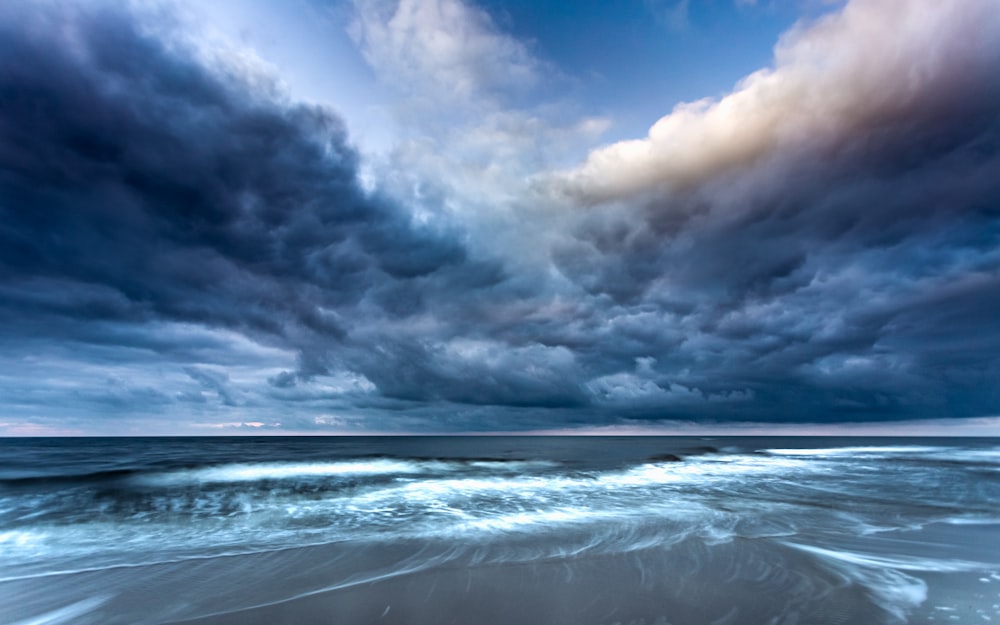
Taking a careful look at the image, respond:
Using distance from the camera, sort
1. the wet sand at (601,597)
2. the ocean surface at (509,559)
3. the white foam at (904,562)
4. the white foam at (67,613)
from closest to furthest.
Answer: the wet sand at (601,597), the ocean surface at (509,559), the white foam at (67,613), the white foam at (904,562)

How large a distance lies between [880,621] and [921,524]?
8545 mm

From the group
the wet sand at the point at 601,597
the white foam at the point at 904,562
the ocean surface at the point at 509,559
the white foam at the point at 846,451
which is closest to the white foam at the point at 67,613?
the ocean surface at the point at 509,559

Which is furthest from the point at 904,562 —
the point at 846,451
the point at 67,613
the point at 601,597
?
the point at 846,451

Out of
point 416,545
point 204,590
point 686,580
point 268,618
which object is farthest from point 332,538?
point 686,580

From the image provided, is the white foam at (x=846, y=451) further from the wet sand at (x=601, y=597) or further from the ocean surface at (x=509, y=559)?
the wet sand at (x=601, y=597)

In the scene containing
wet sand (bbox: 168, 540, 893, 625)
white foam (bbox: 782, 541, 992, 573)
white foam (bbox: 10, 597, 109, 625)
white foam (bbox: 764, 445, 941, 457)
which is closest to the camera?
wet sand (bbox: 168, 540, 893, 625)

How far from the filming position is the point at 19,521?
1331 centimetres

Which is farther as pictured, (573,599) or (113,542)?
(113,542)

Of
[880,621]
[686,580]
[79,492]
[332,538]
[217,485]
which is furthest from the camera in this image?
[217,485]

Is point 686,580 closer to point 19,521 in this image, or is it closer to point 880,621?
point 880,621

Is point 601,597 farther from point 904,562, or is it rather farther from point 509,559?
point 904,562

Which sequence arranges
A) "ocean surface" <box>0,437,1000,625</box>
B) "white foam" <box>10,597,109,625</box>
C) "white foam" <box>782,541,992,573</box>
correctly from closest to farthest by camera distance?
"ocean surface" <box>0,437,1000,625</box> → "white foam" <box>10,597,109,625</box> → "white foam" <box>782,541,992,573</box>

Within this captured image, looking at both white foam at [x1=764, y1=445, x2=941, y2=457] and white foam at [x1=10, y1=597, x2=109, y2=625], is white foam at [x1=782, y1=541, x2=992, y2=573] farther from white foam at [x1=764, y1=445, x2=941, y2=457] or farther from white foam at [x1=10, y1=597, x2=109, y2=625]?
white foam at [x1=764, y1=445, x2=941, y2=457]

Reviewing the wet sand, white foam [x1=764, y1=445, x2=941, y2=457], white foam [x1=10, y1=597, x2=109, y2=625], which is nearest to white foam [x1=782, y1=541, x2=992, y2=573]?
the wet sand
